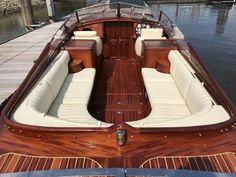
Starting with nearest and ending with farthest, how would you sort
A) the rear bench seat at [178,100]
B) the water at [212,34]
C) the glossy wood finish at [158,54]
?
the rear bench seat at [178,100]
the glossy wood finish at [158,54]
the water at [212,34]

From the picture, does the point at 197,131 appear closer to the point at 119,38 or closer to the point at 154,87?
the point at 154,87

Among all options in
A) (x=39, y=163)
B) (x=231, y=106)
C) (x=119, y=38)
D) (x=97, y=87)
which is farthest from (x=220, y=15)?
(x=39, y=163)

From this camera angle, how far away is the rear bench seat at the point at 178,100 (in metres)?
2.45

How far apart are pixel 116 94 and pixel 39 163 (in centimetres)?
289

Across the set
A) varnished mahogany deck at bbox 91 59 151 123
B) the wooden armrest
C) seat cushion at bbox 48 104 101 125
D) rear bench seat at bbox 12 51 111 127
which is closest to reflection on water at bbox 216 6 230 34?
varnished mahogany deck at bbox 91 59 151 123

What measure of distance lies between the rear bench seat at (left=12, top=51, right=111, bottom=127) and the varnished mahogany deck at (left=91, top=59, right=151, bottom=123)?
45cm

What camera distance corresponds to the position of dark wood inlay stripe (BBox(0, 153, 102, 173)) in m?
1.97

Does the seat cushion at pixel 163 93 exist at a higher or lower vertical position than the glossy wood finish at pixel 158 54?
lower

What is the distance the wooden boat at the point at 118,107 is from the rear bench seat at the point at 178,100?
15 millimetres

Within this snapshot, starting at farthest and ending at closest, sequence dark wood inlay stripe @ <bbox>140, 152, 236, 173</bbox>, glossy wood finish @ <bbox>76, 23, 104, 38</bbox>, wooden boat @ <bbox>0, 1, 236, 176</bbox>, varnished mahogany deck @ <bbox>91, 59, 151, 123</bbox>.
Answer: glossy wood finish @ <bbox>76, 23, 104, 38</bbox>
varnished mahogany deck @ <bbox>91, 59, 151, 123</bbox>
wooden boat @ <bbox>0, 1, 236, 176</bbox>
dark wood inlay stripe @ <bbox>140, 152, 236, 173</bbox>

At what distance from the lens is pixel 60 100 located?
372 cm

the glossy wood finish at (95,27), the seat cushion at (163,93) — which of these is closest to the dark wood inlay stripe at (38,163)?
the seat cushion at (163,93)

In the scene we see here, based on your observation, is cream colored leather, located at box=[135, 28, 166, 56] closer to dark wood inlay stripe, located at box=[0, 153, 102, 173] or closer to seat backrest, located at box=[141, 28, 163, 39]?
seat backrest, located at box=[141, 28, 163, 39]

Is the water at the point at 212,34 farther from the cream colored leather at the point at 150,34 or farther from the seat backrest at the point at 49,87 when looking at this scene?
the seat backrest at the point at 49,87
